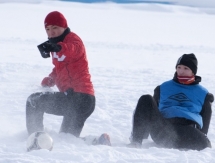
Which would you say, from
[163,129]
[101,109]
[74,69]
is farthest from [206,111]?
[101,109]

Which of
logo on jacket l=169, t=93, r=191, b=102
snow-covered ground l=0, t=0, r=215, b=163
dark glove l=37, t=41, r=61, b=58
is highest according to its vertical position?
dark glove l=37, t=41, r=61, b=58

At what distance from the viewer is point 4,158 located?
2.77m

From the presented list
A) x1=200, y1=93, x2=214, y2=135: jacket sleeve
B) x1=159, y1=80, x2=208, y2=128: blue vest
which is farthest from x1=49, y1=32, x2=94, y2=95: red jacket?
x1=200, y1=93, x2=214, y2=135: jacket sleeve

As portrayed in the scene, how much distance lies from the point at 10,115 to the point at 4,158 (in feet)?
7.96

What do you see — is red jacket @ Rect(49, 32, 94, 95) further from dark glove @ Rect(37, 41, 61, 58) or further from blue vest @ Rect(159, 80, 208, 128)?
blue vest @ Rect(159, 80, 208, 128)

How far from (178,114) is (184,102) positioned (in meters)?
0.13

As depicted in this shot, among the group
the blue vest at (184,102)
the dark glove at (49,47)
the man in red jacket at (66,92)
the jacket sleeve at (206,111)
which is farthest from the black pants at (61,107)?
the jacket sleeve at (206,111)

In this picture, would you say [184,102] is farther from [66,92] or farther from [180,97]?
[66,92]

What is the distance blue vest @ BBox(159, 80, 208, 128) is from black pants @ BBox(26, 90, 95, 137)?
2.46ft

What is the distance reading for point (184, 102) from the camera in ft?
12.3

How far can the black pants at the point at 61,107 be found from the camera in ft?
12.5

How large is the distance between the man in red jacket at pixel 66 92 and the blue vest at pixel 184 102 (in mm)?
749

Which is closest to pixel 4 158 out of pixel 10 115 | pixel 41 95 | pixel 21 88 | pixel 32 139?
pixel 32 139

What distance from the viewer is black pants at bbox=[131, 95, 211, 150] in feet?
11.8
